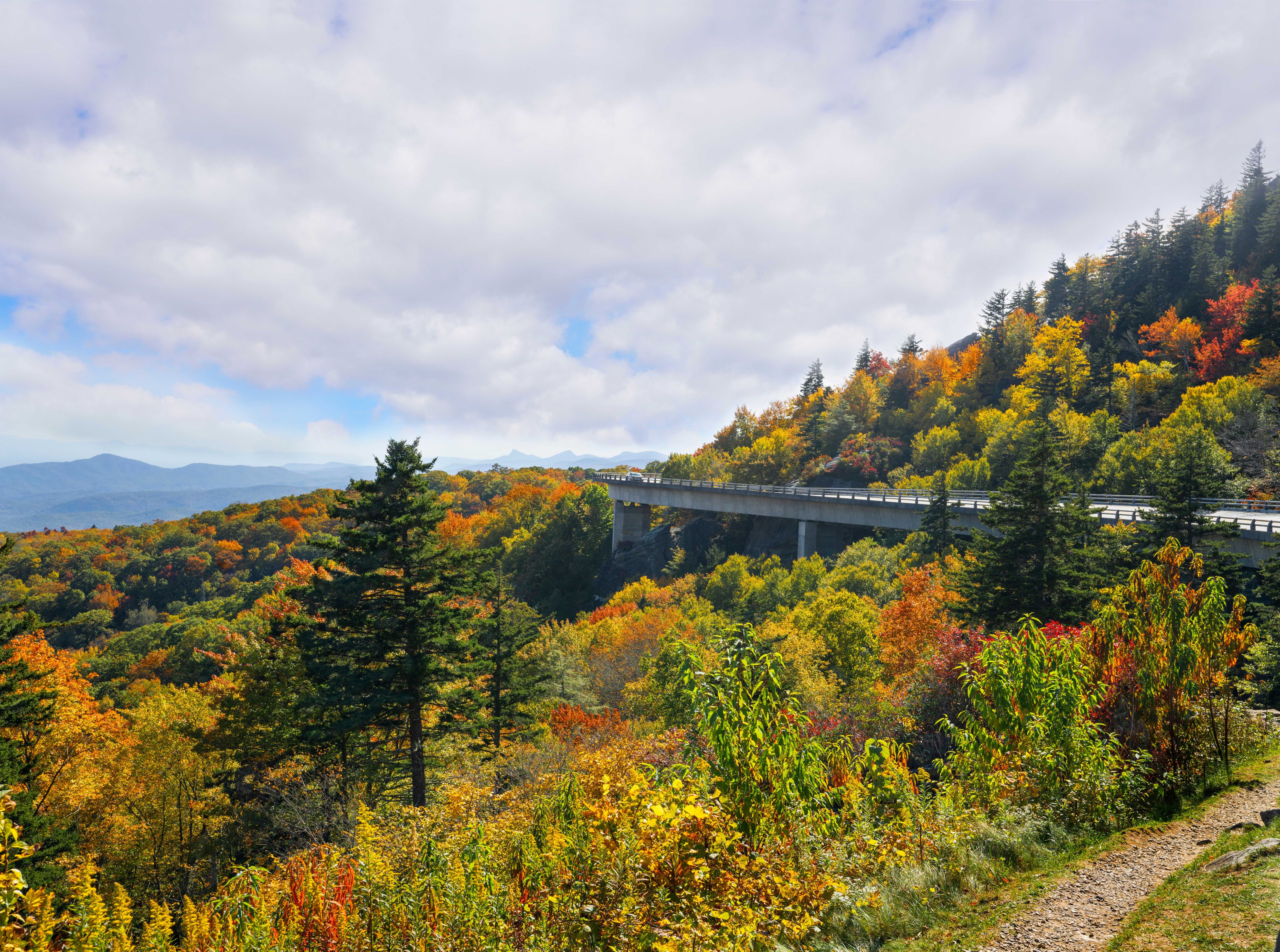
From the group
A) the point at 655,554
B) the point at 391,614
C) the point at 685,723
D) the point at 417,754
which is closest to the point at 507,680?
the point at 417,754

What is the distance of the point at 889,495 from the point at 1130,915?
48.6 meters

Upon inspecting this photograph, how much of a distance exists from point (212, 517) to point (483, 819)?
140 metres

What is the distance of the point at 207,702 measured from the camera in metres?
23.1

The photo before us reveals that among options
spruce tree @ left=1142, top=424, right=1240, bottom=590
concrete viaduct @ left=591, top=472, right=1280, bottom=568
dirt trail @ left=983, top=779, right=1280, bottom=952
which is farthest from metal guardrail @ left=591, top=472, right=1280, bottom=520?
dirt trail @ left=983, top=779, right=1280, bottom=952

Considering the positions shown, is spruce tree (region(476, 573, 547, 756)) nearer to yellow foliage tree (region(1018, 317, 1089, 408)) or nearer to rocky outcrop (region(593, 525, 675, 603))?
rocky outcrop (region(593, 525, 675, 603))

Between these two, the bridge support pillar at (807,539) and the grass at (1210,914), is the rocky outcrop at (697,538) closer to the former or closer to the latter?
the bridge support pillar at (807,539)

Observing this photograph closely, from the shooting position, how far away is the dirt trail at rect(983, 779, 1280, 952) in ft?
18.5

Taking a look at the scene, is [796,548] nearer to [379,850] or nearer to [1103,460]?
[1103,460]

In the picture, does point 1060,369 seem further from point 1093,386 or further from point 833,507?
point 833,507

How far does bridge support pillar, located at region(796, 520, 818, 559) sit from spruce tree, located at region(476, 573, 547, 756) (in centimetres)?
3422

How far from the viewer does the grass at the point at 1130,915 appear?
17.0 feet

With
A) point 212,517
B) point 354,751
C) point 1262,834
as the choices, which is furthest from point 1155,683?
point 212,517

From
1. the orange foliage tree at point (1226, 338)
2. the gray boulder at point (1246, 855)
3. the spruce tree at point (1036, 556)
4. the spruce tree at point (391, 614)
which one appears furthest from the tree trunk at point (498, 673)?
the orange foliage tree at point (1226, 338)

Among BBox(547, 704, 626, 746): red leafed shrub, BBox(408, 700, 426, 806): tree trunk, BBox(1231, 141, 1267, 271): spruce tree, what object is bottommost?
BBox(547, 704, 626, 746): red leafed shrub
